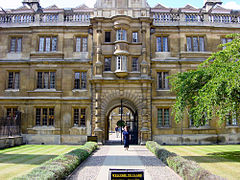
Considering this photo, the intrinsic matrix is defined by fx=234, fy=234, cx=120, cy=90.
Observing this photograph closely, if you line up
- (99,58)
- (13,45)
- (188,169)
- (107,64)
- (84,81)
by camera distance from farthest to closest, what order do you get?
1. (13,45)
2. (84,81)
3. (107,64)
4. (99,58)
5. (188,169)

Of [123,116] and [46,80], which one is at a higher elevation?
[46,80]

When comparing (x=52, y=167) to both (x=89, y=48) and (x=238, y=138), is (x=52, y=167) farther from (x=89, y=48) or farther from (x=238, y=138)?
(x=238, y=138)

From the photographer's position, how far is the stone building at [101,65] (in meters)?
23.1

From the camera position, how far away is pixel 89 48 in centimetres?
2448

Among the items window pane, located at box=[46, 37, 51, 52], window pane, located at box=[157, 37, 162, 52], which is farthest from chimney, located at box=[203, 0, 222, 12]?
window pane, located at box=[46, 37, 51, 52]

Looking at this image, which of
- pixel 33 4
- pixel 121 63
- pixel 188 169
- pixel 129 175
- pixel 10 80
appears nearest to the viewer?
pixel 129 175

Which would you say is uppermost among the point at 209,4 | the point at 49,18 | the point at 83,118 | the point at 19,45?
the point at 209,4

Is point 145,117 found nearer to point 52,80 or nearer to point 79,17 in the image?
point 52,80

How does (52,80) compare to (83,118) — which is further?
(52,80)

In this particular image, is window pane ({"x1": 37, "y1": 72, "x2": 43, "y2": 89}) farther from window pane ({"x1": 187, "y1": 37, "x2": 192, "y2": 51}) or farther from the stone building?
window pane ({"x1": 187, "y1": 37, "x2": 192, "y2": 51})

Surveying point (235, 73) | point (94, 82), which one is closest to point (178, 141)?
point (94, 82)

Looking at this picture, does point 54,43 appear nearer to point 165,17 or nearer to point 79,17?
point 79,17

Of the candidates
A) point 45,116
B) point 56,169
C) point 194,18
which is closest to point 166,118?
point 194,18

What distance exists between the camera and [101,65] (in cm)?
2322
